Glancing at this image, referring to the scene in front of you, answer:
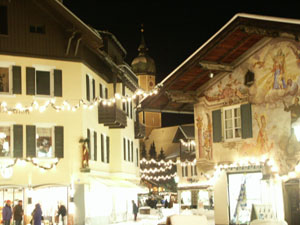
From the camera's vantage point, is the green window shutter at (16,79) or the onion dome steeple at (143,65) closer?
the green window shutter at (16,79)

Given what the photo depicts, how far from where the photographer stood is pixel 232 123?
90.5ft

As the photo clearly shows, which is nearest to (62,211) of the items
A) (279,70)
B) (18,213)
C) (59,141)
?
(18,213)

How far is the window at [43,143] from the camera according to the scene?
34125 millimetres

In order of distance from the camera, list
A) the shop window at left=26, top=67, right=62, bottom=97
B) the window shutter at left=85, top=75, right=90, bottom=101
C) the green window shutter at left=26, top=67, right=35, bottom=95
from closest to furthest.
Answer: the green window shutter at left=26, top=67, right=35, bottom=95 < the shop window at left=26, top=67, right=62, bottom=97 < the window shutter at left=85, top=75, right=90, bottom=101

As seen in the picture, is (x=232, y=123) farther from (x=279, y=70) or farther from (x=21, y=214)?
(x=21, y=214)

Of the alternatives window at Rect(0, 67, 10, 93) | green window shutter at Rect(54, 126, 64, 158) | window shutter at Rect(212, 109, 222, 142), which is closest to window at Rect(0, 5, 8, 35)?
window at Rect(0, 67, 10, 93)

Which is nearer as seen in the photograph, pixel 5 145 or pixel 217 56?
pixel 217 56

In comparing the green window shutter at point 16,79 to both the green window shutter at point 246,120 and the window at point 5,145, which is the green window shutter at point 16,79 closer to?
the window at point 5,145

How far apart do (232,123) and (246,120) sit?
4.01 feet

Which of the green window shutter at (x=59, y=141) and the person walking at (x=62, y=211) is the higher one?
the green window shutter at (x=59, y=141)

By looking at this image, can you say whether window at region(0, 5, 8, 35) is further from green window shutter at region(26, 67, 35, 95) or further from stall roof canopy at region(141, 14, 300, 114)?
stall roof canopy at region(141, 14, 300, 114)

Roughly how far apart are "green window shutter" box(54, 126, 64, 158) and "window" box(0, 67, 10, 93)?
3.54 metres

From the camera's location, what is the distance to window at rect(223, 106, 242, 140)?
2727 cm

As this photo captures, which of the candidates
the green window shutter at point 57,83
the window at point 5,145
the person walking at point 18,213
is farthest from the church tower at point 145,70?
the person walking at point 18,213
